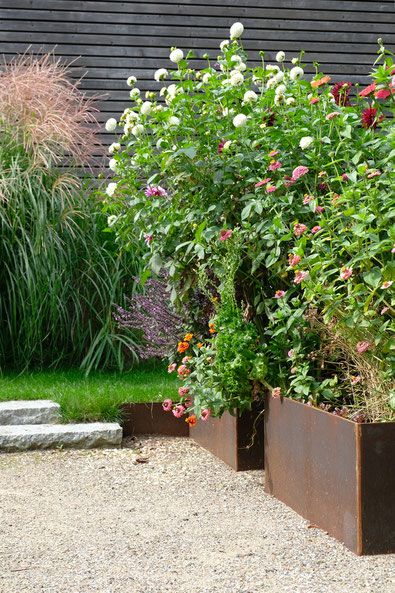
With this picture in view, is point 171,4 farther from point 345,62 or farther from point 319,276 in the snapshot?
point 319,276

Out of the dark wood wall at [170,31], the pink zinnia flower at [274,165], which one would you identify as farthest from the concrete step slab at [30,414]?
the dark wood wall at [170,31]

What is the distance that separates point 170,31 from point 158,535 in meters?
5.90

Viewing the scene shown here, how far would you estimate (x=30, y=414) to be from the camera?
3625 mm

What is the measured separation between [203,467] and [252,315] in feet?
2.39

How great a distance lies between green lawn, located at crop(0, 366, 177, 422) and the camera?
3654 millimetres

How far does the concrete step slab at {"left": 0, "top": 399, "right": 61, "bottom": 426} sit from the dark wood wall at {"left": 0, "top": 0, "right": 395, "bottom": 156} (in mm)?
3783

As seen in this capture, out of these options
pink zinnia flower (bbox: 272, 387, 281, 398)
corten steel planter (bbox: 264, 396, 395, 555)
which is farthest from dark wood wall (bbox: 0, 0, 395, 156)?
corten steel planter (bbox: 264, 396, 395, 555)

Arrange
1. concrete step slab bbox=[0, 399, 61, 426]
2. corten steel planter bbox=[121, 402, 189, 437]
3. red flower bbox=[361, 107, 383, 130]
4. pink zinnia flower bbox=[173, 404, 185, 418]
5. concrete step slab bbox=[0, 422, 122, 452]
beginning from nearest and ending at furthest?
red flower bbox=[361, 107, 383, 130], pink zinnia flower bbox=[173, 404, 185, 418], concrete step slab bbox=[0, 422, 122, 452], concrete step slab bbox=[0, 399, 61, 426], corten steel planter bbox=[121, 402, 189, 437]

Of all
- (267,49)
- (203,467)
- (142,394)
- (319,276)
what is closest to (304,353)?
(319,276)

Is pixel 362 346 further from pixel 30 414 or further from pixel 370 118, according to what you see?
pixel 30 414

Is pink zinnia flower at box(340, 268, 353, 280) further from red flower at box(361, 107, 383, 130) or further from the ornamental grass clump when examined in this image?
red flower at box(361, 107, 383, 130)

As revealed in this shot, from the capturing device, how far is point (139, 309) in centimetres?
436

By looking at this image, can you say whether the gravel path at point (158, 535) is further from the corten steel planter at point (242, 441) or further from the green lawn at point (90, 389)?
the green lawn at point (90, 389)

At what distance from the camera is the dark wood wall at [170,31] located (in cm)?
690
